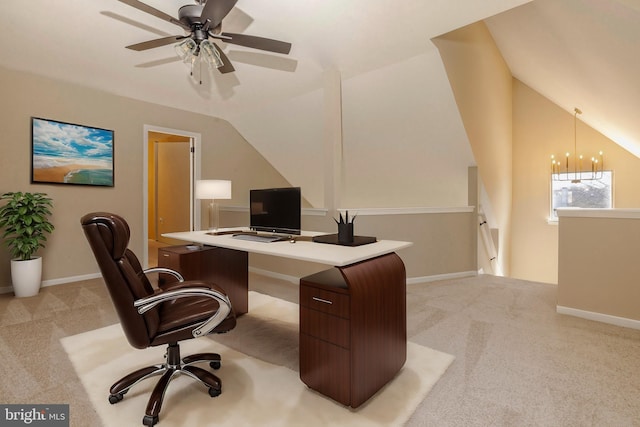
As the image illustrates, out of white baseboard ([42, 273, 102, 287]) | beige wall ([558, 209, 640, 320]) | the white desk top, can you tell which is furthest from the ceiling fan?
white baseboard ([42, 273, 102, 287])

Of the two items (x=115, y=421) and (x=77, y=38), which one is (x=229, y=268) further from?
(x=77, y=38)

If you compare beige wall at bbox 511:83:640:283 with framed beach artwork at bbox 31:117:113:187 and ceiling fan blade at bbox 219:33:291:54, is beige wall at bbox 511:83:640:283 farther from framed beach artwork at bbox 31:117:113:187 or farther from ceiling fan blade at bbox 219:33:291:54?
framed beach artwork at bbox 31:117:113:187

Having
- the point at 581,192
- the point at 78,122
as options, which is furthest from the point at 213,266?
the point at 581,192

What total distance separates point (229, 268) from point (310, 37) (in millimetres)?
2350

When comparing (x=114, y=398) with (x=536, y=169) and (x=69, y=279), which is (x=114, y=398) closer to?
(x=69, y=279)

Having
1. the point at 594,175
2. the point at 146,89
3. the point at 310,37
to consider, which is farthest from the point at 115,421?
the point at 594,175

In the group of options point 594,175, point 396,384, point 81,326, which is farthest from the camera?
point 594,175

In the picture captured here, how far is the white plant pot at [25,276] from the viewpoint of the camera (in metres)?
3.40

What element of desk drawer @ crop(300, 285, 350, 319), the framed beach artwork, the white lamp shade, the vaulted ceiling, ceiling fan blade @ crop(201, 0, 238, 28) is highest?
the vaulted ceiling

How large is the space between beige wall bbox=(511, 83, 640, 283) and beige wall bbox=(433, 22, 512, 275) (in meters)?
0.22

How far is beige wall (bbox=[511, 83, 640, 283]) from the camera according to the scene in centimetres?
610

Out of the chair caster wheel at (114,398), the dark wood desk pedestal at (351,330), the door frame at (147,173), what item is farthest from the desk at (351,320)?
the door frame at (147,173)

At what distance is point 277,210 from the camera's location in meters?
2.57

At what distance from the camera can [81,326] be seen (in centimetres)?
271
